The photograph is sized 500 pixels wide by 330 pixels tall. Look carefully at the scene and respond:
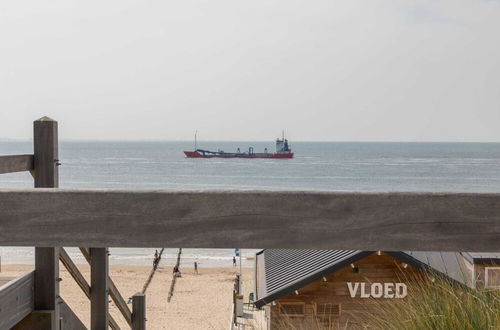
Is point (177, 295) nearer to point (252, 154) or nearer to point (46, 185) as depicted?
point (46, 185)

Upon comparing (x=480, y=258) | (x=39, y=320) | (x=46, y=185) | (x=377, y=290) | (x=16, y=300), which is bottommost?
(x=377, y=290)

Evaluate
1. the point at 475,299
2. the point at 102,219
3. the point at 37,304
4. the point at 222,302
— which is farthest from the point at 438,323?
the point at 222,302

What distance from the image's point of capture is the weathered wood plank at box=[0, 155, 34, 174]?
2.46 meters

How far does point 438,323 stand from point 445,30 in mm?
122687

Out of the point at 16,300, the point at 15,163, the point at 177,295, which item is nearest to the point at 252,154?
the point at 177,295

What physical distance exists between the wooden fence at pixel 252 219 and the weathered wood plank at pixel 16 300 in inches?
26.3

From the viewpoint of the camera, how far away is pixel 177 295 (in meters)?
30.5

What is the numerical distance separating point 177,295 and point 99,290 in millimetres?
28105

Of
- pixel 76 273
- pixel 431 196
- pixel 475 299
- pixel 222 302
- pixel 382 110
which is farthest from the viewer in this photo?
pixel 382 110

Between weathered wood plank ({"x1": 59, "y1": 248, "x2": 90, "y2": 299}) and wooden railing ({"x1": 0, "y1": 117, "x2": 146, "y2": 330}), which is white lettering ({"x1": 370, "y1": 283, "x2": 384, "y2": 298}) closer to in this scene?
weathered wood plank ({"x1": 59, "y1": 248, "x2": 90, "y2": 299})

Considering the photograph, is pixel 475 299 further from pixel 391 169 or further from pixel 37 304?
pixel 391 169

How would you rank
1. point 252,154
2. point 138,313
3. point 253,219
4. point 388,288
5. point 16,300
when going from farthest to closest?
point 252,154, point 388,288, point 138,313, point 16,300, point 253,219

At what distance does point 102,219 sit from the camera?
154 cm

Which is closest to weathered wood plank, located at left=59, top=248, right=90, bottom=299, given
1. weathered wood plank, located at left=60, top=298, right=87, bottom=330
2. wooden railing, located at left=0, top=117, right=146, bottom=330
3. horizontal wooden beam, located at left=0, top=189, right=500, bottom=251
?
wooden railing, located at left=0, top=117, right=146, bottom=330
